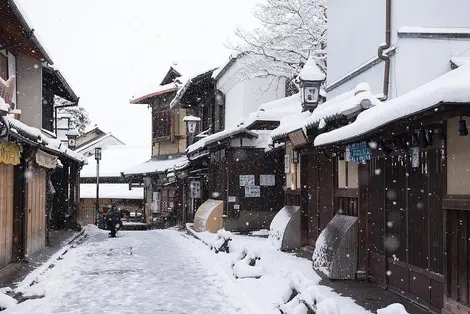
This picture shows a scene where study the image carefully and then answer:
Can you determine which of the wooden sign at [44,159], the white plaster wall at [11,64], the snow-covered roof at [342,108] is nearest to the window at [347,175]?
the snow-covered roof at [342,108]

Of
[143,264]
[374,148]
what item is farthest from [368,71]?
[143,264]

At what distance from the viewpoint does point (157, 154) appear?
147 ft

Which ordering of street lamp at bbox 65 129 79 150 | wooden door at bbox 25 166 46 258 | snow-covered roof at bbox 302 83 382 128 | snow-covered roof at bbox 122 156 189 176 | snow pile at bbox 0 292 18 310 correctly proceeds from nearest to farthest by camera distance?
snow pile at bbox 0 292 18 310 → snow-covered roof at bbox 302 83 382 128 → wooden door at bbox 25 166 46 258 → street lamp at bbox 65 129 79 150 → snow-covered roof at bbox 122 156 189 176

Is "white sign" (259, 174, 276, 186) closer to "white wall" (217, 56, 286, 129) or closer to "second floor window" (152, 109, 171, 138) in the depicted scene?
"white wall" (217, 56, 286, 129)

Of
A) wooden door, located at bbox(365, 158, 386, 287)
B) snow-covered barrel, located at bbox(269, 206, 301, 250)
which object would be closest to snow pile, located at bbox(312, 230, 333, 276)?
wooden door, located at bbox(365, 158, 386, 287)

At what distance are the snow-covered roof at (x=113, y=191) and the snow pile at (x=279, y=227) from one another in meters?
29.6

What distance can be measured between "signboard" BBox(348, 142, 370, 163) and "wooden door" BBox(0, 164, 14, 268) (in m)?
9.11

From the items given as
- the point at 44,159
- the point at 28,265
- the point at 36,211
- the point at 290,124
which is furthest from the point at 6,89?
the point at 290,124

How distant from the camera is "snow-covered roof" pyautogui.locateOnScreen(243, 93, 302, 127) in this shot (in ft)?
71.7

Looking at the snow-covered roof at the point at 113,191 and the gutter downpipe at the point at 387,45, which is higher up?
the gutter downpipe at the point at 387,45

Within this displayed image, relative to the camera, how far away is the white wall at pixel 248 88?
28375 mm

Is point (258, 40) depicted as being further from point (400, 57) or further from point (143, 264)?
point (400, 57)

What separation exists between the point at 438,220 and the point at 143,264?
10532 mm

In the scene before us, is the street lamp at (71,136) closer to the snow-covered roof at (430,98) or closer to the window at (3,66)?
the window at (3,66)
